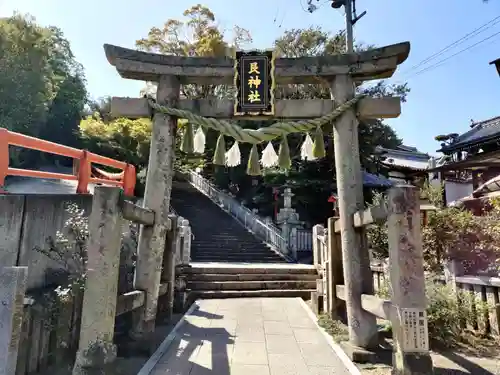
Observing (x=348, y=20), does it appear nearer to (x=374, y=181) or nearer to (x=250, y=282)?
(x=374, y=181)

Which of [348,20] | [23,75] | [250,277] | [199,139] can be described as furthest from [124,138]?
[199,139]

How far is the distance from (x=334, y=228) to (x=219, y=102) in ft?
9.26

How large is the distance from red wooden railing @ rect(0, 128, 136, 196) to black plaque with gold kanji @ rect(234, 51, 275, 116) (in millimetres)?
2885

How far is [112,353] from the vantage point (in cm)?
340

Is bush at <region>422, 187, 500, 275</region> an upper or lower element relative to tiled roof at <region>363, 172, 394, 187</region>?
lower

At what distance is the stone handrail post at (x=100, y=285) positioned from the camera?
3.29m

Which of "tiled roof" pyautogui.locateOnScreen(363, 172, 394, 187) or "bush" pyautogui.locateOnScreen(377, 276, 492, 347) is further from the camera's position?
"tiled roof" pyautogui.locateOnScreen(363, 172, 394, 187)

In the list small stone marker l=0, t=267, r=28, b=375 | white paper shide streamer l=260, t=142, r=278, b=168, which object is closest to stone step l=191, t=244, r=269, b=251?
white paper shide streamer l=260, t=142, r=278, b=168

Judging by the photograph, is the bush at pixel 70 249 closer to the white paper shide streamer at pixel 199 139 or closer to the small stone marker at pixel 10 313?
the small stone marker at pixel 10 313

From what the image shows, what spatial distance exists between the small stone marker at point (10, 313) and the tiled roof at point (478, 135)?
1982 centimetres

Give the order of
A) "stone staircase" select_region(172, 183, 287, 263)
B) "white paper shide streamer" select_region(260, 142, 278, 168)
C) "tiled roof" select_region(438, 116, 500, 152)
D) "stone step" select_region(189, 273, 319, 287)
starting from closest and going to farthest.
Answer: "white paper shide streamer" select_region(260, 142, 278, 168) → "stone step" select_region(189, 273, 319, 287) → "stone staircase" select_region(172, 183, 287, 263) → "tiled roof" select_region(438, 116, 500, 152)

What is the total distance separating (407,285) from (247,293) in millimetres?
5611

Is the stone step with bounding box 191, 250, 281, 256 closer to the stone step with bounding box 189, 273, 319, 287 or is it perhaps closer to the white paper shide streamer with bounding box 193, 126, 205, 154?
the stone step with bounding box 189, 273, 319, 287

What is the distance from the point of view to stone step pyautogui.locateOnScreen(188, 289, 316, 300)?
820 centimetres
